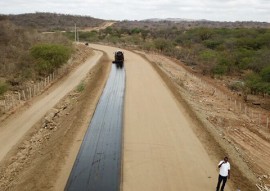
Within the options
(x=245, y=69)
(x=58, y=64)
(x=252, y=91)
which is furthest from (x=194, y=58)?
(x=58, y=64)

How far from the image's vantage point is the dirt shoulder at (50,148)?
664 inches

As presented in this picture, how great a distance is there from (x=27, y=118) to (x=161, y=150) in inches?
496

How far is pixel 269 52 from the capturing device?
57.7 metres

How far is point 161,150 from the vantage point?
19750mm

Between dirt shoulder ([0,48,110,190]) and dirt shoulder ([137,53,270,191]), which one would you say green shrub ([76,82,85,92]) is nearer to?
dirt shoulder ([0,48,110,190])

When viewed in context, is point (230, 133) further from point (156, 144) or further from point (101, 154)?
point (101, 154)

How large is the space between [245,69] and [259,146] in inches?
1327

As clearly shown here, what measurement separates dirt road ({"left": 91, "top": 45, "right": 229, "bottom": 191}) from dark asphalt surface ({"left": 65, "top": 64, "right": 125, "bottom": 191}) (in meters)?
0.50

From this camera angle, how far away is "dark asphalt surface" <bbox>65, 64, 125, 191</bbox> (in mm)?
16156

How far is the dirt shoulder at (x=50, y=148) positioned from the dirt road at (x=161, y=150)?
9.60 feet

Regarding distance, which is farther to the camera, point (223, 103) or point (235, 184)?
point (223, 103)

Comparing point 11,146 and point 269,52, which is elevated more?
point 269,52

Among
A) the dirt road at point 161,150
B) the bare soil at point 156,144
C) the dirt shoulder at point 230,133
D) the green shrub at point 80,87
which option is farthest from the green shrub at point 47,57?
the dirt road at point 161,150

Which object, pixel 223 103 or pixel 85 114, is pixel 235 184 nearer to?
pixel 85 114
